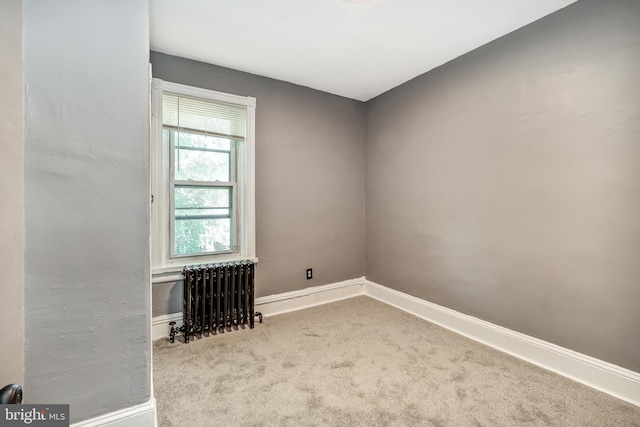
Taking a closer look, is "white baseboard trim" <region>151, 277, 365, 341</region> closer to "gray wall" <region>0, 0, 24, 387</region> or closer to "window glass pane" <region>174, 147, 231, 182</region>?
"window glass pane" <region>174, 147, 231, 182</region>

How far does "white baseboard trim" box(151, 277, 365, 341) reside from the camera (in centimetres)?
262

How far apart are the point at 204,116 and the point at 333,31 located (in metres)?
1.42

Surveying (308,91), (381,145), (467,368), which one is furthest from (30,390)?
(381,145)

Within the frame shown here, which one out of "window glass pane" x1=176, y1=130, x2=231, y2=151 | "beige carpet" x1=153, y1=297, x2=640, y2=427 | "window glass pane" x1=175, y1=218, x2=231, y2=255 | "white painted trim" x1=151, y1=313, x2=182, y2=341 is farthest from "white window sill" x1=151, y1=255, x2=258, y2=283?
"window glass pane" x1=176, y1=130, x2=231, y2=151

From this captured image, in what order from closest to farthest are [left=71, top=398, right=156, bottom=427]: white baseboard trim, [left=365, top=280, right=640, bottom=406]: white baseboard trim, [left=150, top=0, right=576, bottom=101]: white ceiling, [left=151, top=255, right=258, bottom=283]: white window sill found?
[left=71, top=398, right=156, bottom=427]: white baseboard trim < [left=365, top=280, right=640, bottom=406]: white baseboard trim < [left=150, top=0, right=576, bottom=101]: white ceiling < [left=151, top=255, right=258, bottom=283]: white window sill

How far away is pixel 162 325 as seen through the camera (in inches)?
103

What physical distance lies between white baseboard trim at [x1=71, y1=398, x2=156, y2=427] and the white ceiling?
8.09ft

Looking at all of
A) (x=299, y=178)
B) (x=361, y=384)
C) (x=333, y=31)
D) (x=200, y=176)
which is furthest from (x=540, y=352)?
(x=200, y=176)

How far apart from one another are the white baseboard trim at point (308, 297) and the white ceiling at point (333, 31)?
94.5 inches

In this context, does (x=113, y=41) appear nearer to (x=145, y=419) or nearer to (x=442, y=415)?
(x=145, y=419)

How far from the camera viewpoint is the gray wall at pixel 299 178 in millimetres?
2986

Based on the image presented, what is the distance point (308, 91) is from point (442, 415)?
321 cm

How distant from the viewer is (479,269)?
2572mm

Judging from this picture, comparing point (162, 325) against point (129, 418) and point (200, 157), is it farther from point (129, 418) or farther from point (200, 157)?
point (200, 157)
